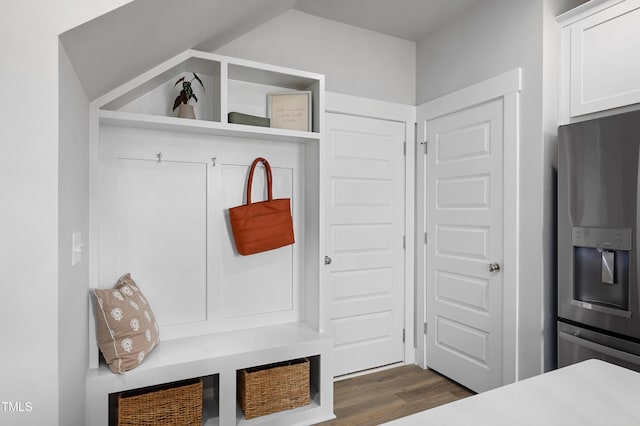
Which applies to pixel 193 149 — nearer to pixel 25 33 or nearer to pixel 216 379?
pixel 25 33

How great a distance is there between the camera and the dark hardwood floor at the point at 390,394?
233 cm

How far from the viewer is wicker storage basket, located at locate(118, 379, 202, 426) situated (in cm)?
180

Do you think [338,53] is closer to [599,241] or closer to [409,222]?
[409,222]

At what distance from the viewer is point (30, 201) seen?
104 centimetres

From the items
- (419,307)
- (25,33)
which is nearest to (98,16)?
(25,33)

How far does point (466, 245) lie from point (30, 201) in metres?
2.41

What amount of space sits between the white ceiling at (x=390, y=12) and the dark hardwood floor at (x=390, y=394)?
8.57 feet

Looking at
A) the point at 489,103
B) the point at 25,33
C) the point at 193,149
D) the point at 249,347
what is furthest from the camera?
the point at 489,103

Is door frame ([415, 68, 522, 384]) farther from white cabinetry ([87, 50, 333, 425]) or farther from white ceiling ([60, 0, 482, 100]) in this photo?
white cabinetry ([87, 50, 333, 425])

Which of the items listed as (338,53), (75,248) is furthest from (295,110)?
(75,248)

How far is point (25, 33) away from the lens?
3.32 ft

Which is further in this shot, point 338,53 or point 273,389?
point 338,53

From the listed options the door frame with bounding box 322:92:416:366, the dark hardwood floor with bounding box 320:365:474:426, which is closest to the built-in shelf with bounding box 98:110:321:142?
the door frame with bounding box 322:92:416:366

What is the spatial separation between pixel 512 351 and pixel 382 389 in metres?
0.90
